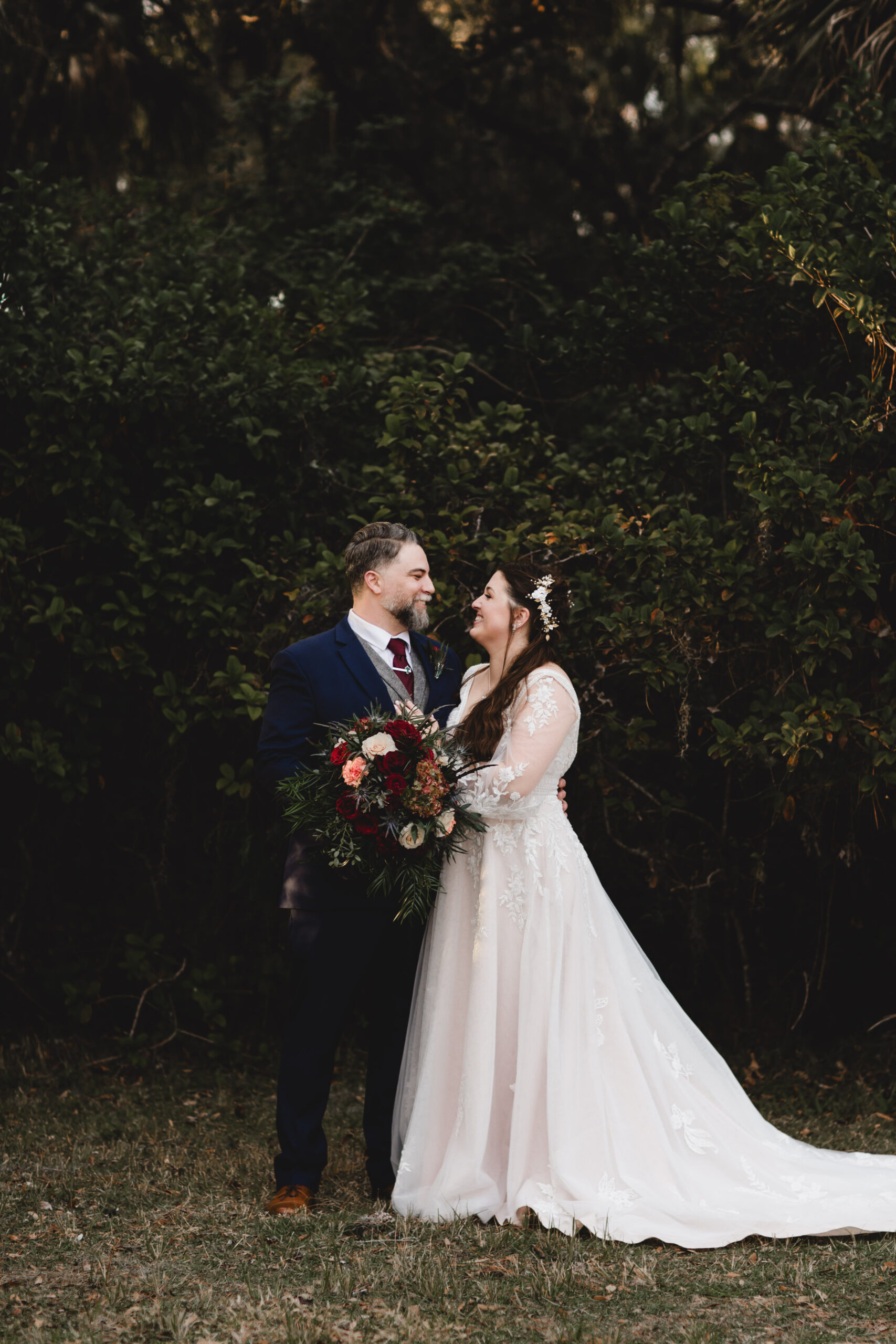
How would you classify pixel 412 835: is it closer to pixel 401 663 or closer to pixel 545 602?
pixel 401 663

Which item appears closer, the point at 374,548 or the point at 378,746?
the point at 378,746

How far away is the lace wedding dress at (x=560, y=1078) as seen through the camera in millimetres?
3662

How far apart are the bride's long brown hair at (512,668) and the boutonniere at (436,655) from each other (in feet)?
0.83

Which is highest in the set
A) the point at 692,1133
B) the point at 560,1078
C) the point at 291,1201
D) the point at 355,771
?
the point at 355,771

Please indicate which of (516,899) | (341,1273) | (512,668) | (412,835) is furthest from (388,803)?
(341,1273)

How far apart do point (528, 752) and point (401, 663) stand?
0.61 meters

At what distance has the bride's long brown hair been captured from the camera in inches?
161

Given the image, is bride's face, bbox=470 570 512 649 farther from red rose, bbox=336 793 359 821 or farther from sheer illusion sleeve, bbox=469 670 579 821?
red rose, bbox=336 793 359 821

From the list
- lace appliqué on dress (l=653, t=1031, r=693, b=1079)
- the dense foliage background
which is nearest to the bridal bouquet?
lace appliqué on dress (l=653, t=1031, r=693, b=1079)

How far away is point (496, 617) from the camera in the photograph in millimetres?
4176

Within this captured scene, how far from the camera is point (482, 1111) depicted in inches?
150

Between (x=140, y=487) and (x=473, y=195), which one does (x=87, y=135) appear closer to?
(x=473, y=195)

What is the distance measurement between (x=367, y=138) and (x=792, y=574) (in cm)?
542

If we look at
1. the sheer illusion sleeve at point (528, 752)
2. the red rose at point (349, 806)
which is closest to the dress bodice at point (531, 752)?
the sheer illusion sleeve at point (528, 752)
